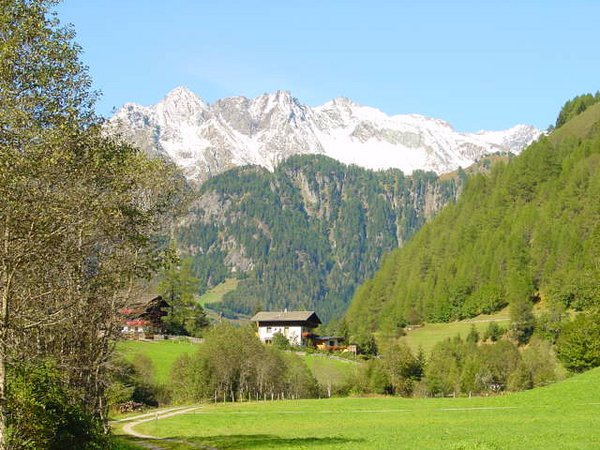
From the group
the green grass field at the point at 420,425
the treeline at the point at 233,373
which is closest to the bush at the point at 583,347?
the green grass field at the point at 420,425

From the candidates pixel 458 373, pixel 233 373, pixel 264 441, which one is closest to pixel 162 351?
pixel 233 373

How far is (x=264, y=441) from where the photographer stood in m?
41.9

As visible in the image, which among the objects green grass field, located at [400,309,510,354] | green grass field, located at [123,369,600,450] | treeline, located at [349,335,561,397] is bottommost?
green grass field, located at [123,369,600,450]

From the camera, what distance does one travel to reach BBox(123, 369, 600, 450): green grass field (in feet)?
121

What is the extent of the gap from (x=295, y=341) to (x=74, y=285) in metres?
164

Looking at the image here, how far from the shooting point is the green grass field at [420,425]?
121ft

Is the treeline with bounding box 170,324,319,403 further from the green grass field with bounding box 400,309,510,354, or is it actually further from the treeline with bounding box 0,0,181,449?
the treeline with bounding box 0,0,181,449

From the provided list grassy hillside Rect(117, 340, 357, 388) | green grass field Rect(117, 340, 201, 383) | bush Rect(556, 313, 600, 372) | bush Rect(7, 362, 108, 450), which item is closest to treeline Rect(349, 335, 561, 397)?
grassy hillside Rect(117, 340, 357, 388)

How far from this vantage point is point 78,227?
2844 centimetres

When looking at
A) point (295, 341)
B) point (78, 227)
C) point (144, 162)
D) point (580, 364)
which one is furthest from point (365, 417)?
point (295, 341)

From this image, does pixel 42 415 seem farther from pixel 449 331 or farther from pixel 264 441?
pixel 449 331

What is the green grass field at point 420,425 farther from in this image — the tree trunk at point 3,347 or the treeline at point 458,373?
the treeline at point 458,373

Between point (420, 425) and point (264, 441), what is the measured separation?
1358cm

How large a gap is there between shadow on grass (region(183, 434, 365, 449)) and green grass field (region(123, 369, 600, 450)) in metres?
0.05
